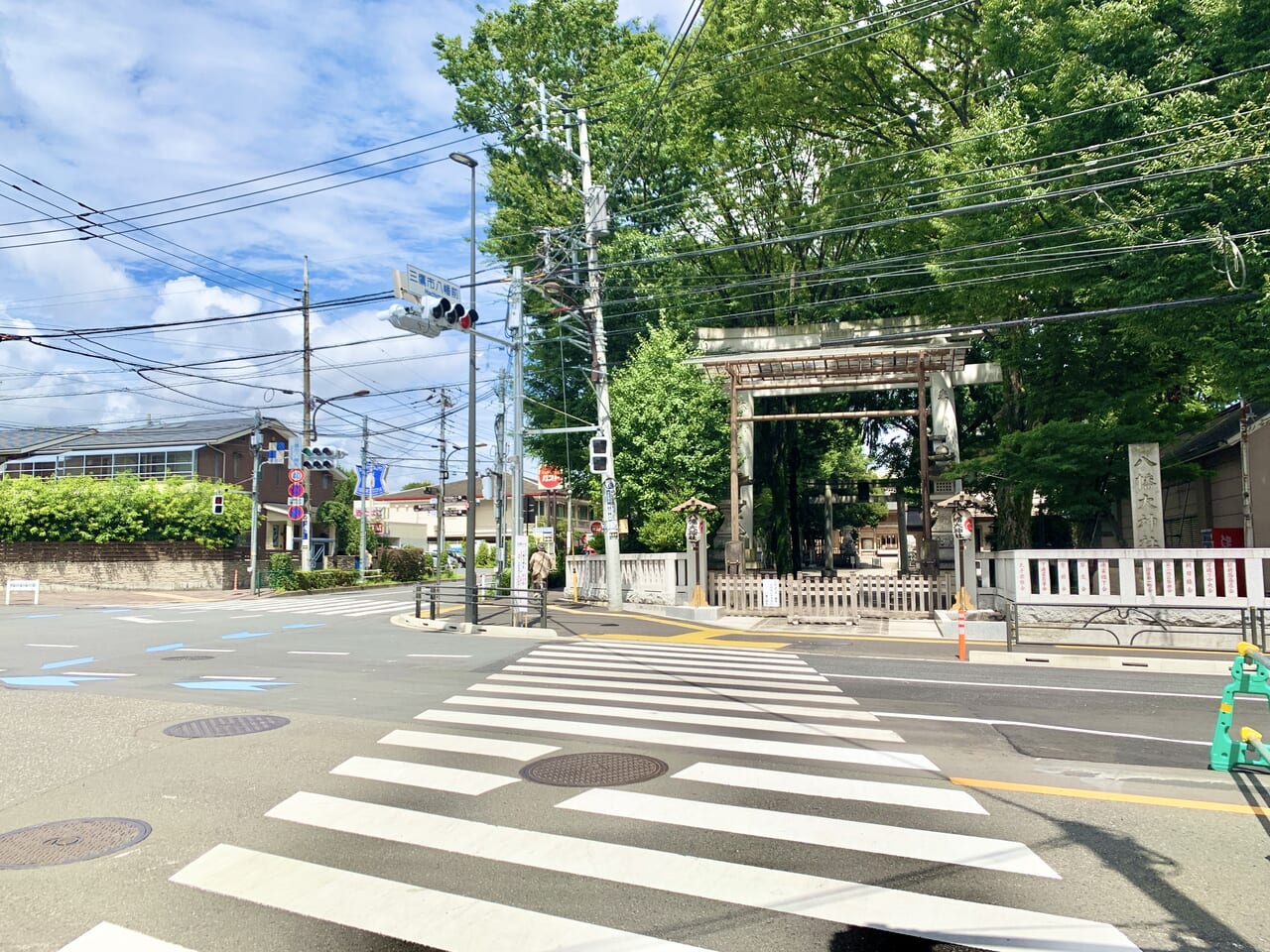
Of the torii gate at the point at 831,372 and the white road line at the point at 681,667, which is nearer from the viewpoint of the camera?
the white road line at the point at 681,667

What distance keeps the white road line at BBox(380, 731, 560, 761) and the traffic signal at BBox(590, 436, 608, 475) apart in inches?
603

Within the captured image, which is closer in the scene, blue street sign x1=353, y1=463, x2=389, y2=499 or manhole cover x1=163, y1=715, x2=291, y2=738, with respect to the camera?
manhole cover x1=163, y1=715, x2=291, y2=738

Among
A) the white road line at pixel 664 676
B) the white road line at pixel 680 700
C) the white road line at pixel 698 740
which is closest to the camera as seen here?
the white road line at pixel 698 740

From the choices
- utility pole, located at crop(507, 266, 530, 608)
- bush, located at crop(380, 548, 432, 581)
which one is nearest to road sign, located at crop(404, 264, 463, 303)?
utility pole, located at crop(507, 266, 530, 608)

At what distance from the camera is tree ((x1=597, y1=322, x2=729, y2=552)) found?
2872 centimetres

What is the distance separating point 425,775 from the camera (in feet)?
23.1

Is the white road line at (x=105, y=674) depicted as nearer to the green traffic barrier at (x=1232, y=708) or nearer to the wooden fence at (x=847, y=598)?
the green traffic barrier at (x=1232, y=708)

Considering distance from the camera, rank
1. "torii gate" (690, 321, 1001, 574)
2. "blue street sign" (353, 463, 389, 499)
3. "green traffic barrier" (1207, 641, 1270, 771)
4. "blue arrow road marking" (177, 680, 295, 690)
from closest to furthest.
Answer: "green traffic barrier" (1207, 641, 1270, 771)
"blue arrow road marking" (177, 680, 295, 690)
"torii gate" (690, 321, 1001, 574)
"blue street sign" (353, 463, 389, 499)

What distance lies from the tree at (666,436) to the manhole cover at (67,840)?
76.6 feet

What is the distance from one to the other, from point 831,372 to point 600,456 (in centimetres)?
689

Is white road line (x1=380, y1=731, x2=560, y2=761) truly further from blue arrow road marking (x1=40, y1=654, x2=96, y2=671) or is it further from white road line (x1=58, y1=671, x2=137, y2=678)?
blue arrow road marking (x1=40, y1=654, x2=96, y2=671)

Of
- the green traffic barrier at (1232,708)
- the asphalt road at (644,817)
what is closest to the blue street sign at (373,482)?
the asphalt road at (644,817)

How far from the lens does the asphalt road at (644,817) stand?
4.34 m

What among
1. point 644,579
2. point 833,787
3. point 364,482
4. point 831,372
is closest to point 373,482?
point 364,482
